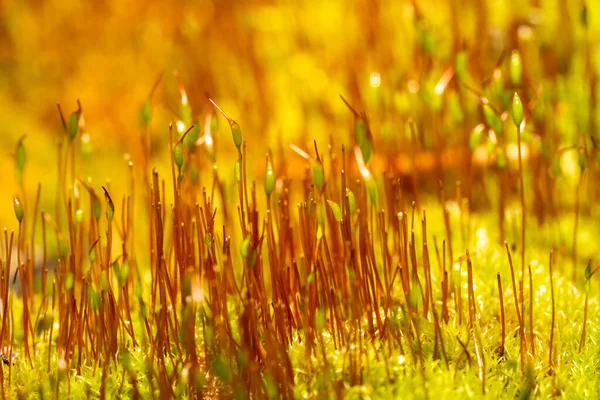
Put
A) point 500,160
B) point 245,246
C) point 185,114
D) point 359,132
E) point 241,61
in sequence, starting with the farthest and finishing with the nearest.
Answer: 1. point 241,61
2. point 500,160
3. point 185,114
4. point 359,132
5. point 245,246

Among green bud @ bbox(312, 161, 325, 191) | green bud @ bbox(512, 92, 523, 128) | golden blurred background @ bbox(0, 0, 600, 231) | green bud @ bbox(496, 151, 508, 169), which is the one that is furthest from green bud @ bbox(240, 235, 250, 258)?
golden blurred background @ bbox(0, 0, 600, 231)

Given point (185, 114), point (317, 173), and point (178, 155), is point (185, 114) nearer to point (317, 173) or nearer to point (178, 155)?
point (178, 155)

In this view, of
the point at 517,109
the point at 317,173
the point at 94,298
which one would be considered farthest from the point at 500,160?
the point at 94,298

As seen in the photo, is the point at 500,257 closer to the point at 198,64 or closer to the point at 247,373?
the point at 247,373

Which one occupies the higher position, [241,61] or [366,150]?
[241,61]

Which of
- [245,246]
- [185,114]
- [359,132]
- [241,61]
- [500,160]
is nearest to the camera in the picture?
[245,246]

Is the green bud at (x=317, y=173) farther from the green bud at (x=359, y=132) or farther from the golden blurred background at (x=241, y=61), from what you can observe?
the golden blurred background at (x=241, y=61)

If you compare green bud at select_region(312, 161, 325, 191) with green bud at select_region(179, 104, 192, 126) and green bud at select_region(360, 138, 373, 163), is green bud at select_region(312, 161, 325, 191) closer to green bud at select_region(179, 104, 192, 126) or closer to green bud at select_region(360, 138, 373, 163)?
green bud at select_region(360, 138, 373, 163)

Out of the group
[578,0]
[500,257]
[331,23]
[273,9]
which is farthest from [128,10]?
[500,257]
